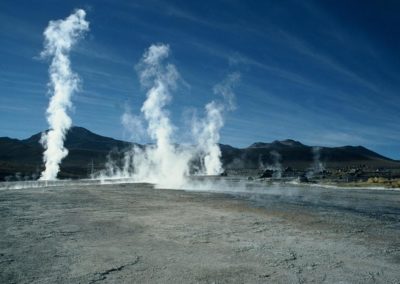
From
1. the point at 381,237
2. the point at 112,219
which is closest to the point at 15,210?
the point at 112,219

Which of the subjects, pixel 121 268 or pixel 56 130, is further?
pixel 56 130

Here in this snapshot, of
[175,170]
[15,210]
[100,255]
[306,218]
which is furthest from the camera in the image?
[175,170]

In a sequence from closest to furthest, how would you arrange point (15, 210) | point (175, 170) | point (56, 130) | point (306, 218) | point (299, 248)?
point (299, 248) < point (306, 218) < point (15, 210) < point (56, 130) < point (175, 170)

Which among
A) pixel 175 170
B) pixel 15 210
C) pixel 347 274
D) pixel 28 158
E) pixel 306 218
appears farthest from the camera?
pixel 28 158

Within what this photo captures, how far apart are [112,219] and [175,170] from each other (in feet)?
209

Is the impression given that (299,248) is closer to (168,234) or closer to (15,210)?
(168,234)

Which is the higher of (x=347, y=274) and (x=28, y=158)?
(x=28, y=158)

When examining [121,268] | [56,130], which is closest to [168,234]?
[121,268]

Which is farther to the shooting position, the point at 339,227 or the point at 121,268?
the point at 339,227

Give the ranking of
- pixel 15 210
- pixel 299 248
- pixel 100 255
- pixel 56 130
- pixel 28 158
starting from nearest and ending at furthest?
pixel 100 255 → pixel 299 248 → pixel 15 210 → pixel 56 130 → pixel 28 158

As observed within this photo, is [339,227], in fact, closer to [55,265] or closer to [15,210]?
[55,265]

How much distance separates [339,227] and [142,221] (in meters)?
6.72

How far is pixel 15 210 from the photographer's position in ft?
62.6

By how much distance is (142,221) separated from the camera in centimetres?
1581
